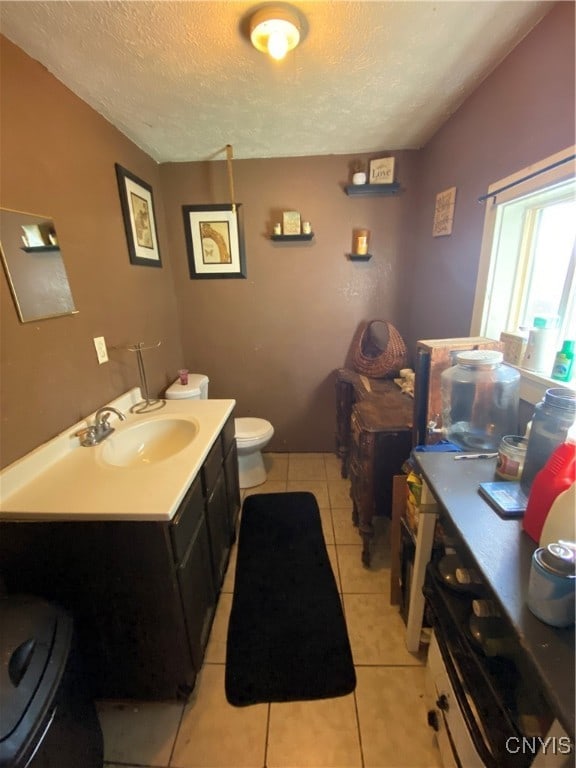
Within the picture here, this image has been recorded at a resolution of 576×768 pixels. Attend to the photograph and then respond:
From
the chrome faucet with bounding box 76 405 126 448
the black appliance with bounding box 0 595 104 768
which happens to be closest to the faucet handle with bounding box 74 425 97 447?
the chrome faucet with bounding box 76 405 126 448

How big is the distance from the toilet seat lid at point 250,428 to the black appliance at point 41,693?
1.38 m

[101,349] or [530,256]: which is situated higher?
[530,256]

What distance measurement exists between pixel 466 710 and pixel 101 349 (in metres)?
1.84

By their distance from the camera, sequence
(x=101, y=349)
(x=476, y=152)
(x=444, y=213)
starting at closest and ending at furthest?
(x=476, y=152), (x=101, y=349), (x=444, y=213)

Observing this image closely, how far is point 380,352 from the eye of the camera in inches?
93.7

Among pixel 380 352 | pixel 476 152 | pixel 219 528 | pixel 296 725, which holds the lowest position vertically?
pixel 296 725

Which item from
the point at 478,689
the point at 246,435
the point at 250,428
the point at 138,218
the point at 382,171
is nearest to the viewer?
the point at 478,689

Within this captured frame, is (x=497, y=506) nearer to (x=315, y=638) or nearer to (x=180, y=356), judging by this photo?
(x=315, y=638)

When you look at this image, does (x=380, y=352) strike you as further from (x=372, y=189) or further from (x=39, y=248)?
(x=39, y=248)

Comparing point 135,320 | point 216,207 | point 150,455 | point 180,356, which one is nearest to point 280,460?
point 180,356

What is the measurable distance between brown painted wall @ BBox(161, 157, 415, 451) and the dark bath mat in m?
0.95

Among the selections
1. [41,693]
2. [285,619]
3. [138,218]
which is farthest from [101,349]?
[285,619]

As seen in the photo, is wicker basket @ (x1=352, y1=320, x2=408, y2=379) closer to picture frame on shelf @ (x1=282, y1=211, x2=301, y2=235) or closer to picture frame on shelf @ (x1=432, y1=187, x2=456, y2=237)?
picture frame on shelf @ (x1=432, y1=187, x2=456, y2=237)

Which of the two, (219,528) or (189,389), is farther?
(189,389)
